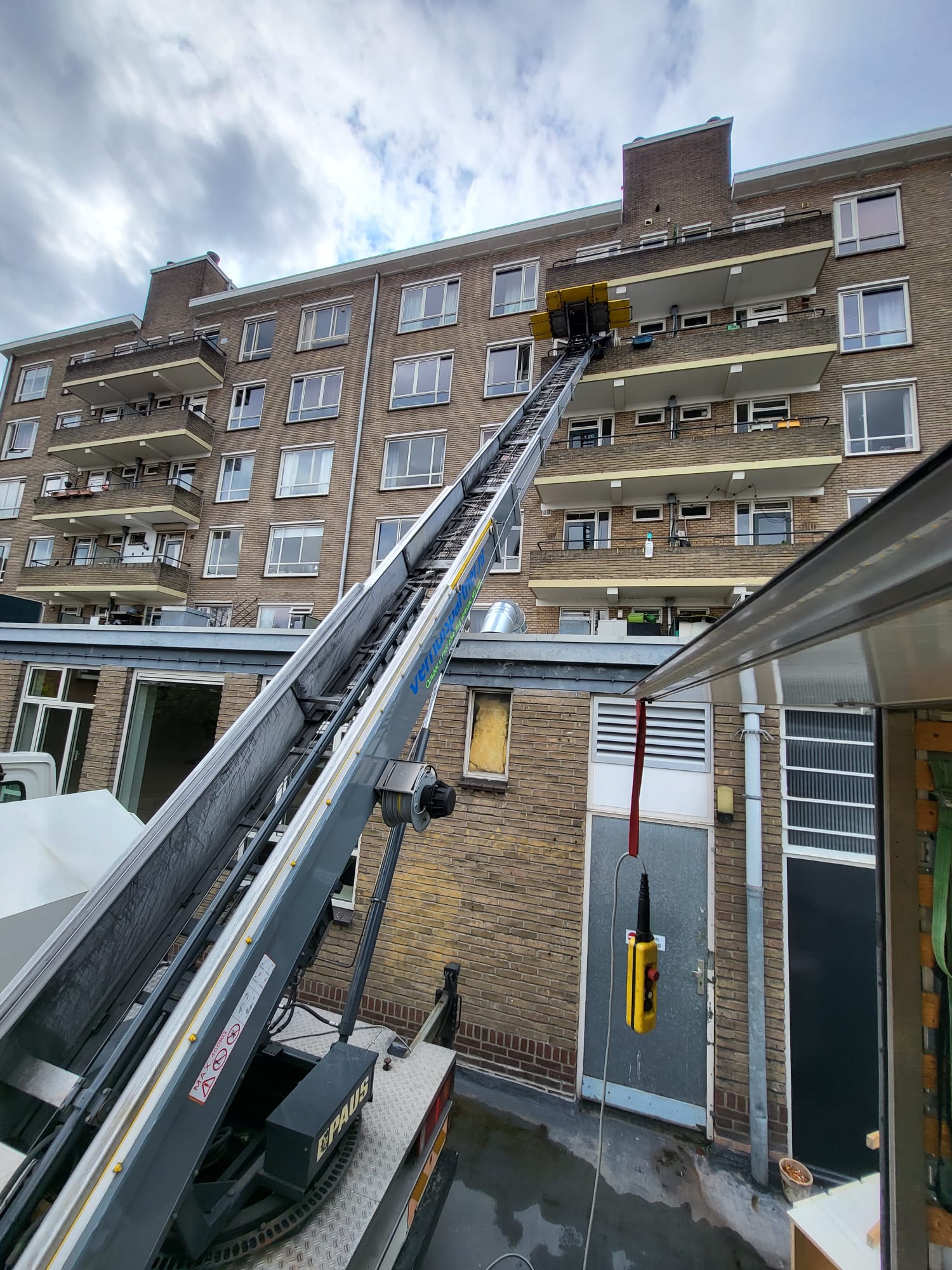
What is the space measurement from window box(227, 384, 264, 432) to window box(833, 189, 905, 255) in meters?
18.2

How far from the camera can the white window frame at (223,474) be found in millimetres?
18859

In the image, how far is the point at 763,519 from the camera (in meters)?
13.6

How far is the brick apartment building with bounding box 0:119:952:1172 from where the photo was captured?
17.1 ft

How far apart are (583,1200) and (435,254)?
21.9 metres

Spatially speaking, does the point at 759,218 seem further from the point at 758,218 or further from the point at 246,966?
the point at 246,966

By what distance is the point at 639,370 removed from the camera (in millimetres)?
13555

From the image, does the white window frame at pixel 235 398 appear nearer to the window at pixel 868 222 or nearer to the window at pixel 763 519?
the window at pixel 763 519

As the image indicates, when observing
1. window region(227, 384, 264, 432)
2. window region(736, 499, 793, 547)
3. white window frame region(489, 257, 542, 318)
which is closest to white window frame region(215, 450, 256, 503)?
window region(227, 384, 264, 432)

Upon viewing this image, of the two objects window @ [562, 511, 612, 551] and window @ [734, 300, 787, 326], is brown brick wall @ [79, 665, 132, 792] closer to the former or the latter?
window @ [562, 511, 612, 551]

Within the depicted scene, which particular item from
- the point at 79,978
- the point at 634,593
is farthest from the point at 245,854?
the point at 634,593

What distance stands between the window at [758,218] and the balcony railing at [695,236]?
28 millimetres

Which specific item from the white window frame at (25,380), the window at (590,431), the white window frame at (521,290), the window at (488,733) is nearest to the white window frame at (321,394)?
the white window frame at (521,290)

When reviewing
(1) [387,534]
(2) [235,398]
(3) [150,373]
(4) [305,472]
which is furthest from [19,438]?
(1) [387,534]

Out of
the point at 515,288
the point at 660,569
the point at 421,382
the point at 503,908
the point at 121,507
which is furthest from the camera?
the point at 121,507
